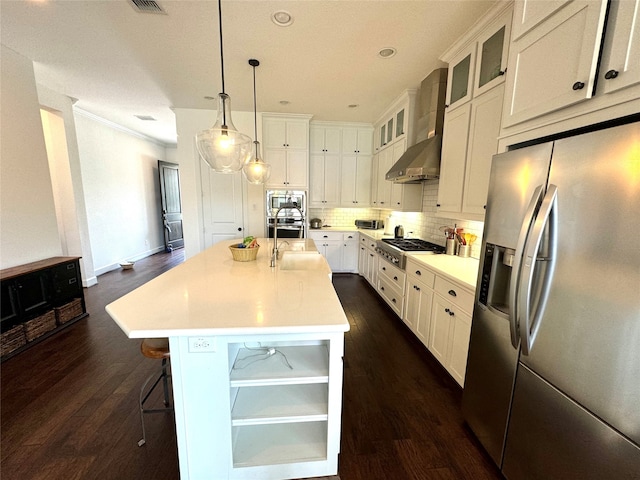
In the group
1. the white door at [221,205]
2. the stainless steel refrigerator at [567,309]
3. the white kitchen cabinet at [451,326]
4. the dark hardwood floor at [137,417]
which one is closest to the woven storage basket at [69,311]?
the dark hardwood floor at [137,417]

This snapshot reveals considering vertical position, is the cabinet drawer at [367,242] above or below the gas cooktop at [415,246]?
below

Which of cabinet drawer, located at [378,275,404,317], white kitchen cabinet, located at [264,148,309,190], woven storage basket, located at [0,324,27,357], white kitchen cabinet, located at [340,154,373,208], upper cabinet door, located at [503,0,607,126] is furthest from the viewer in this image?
white kitchen cabinet, located at [340,154,373,208]

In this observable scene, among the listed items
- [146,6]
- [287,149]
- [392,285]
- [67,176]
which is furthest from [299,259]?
[67,176]

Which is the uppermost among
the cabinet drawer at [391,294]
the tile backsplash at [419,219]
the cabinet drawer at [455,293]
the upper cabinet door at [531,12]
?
the upper cabinet door at [531,12]

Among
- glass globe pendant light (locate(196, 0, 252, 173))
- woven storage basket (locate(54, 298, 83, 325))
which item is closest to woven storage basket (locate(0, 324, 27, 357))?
woven storage basket (locate(54, 298, 83, 325))

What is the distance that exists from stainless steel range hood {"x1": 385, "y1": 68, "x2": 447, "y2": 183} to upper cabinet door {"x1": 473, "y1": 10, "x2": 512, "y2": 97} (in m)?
0.65

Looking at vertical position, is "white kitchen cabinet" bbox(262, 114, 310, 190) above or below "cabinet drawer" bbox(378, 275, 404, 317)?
above

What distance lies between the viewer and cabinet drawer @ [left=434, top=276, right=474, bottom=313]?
1731mm

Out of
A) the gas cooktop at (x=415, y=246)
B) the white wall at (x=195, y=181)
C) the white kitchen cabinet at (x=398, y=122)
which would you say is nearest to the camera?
the gas cooktop at (x=415, y=246)

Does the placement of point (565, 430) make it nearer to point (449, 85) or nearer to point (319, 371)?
point (319, 371)

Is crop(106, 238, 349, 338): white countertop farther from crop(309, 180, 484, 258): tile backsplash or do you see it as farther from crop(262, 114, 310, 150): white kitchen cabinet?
crop(262, 114, 310, 150): white kitchen cabinet

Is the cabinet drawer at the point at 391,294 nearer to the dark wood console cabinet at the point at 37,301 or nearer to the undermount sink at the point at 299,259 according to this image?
the undermount sink at the point at 299,259

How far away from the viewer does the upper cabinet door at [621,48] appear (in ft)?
2.84

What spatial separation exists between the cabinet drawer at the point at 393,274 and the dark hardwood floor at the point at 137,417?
60 centimetres
